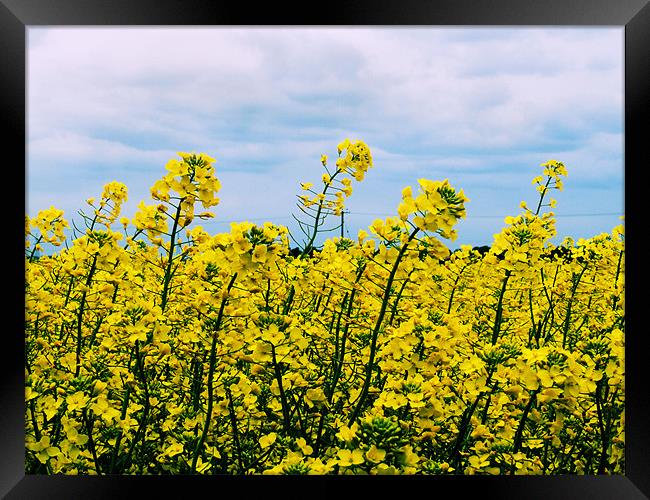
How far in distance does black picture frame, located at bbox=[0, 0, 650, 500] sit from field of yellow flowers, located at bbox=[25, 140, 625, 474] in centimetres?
13

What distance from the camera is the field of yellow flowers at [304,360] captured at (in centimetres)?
195

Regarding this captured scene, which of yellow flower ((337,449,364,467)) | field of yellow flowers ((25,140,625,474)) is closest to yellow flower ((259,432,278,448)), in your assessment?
field of yellow flowers ((25,140,625,474))

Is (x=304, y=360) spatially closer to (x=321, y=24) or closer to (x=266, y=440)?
(x=266, y=440)

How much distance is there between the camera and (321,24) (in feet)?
6.87

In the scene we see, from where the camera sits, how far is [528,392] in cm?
228

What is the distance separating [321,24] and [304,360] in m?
1.22

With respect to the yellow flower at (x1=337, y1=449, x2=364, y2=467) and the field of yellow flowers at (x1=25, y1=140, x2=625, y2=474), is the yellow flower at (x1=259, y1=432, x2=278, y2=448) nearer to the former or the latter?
the field of yellow flowers at (x1=25, y1=140, x2=625, y2=474)

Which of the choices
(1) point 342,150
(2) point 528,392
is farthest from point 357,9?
(2) point 528,392

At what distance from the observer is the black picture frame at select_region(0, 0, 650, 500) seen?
206cm

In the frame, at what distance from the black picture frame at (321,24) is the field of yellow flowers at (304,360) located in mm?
127

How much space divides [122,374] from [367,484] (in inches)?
42.4

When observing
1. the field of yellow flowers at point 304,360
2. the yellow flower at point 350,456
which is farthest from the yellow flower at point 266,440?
the yellow flower at point 350,456
